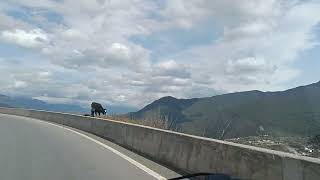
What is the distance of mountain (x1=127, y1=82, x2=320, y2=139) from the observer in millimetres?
22078

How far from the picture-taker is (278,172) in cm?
905

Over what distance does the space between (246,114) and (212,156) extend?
213 feet

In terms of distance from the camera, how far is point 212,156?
481 inches

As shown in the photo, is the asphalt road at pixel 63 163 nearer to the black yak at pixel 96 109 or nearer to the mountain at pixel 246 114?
the mountain at pixel 246 114

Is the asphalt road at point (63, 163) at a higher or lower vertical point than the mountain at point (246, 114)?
lower

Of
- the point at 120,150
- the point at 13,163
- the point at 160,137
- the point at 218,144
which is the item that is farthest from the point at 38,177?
the point at 120,150

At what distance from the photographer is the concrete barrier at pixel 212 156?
339 inches

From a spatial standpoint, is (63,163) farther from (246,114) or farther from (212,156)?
(246,114)

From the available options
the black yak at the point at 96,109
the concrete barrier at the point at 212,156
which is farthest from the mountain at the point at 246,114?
the black yak at the point at 96,109

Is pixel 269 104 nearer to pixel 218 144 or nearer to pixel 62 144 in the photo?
pixel 62 144

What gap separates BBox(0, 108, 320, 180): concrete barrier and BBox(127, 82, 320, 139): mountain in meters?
2.63

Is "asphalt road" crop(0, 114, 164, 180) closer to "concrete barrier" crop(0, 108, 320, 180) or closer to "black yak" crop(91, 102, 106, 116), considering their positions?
"concrete barrier" crop(0, 108, 320, 180)

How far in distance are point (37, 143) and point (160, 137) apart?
7053 millimetres

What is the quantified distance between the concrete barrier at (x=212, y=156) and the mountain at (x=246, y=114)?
8.63 feet
